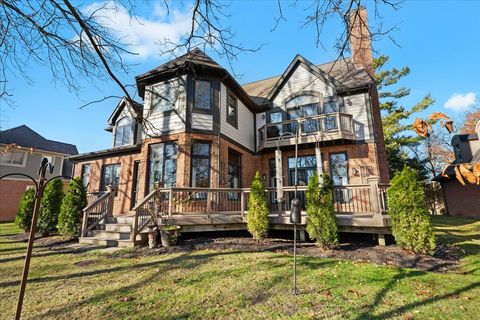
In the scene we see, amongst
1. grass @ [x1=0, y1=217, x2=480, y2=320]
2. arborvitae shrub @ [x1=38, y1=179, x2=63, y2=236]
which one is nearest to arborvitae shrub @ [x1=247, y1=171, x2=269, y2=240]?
grass @ [x1=0, y1=217, x2=480, y2=320]

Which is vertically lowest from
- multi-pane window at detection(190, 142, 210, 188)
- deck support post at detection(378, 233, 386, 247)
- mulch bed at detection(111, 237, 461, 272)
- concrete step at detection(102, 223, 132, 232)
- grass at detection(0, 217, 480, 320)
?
grass at detection(0, 217, 480, 320)

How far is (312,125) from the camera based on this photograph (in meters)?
12.7

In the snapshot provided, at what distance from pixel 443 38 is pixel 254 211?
6291 mm

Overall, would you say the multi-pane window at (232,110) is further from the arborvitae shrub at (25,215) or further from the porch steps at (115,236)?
the arborvitae shrub at (25,215)

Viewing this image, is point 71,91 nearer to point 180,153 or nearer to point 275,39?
point 275,39

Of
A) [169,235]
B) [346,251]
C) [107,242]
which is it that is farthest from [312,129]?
[107,242]

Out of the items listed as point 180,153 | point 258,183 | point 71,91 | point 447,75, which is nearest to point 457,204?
point 447,75

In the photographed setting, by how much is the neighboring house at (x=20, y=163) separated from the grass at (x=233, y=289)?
657 inches

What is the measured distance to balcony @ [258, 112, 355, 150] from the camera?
11.5 meters

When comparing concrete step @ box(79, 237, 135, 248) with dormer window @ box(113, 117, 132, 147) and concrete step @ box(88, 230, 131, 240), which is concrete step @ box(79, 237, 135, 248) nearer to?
concrete step @ box(88, 230, 131, 240)

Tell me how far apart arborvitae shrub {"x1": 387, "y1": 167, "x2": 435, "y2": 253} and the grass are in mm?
918

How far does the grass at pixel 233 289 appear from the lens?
11.1 feet

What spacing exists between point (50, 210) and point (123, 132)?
6.15 m

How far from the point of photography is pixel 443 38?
447cm
